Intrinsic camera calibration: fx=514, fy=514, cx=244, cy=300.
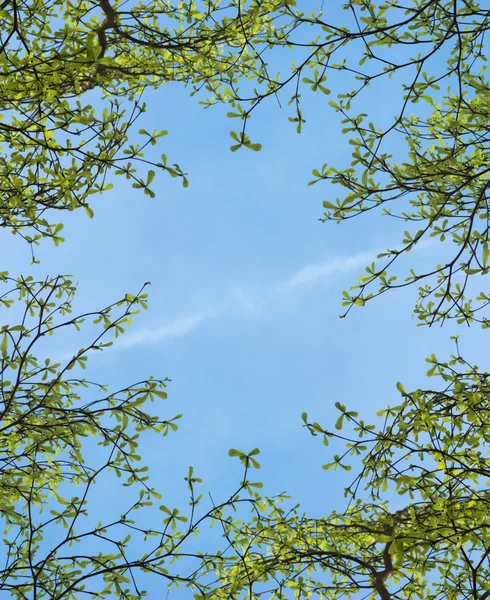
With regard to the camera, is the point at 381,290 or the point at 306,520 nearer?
the point at 381,290

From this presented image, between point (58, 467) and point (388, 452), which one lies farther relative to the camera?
point (58, 467)

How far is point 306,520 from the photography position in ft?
13.7

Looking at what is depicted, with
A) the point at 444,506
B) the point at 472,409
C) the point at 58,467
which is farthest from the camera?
the point at 58,467

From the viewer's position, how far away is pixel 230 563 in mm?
3402

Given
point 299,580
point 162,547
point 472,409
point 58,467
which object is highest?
point 58,467

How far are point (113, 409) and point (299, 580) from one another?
1748 millimetres

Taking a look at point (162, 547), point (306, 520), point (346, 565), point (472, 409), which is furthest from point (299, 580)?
point (472, 409)

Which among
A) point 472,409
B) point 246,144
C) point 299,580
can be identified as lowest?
point 299,580

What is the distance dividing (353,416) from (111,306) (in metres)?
1.88

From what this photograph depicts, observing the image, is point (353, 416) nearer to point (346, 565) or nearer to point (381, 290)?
point (381, 290)

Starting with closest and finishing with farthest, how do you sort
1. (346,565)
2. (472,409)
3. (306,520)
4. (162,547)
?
1. (162,547)
2. (472,409)
3. (346,565)
4. (306,520)

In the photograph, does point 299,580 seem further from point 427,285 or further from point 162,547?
point 427,285

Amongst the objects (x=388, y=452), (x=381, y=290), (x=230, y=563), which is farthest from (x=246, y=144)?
(x=230, y=563)

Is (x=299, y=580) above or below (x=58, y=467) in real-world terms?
below
